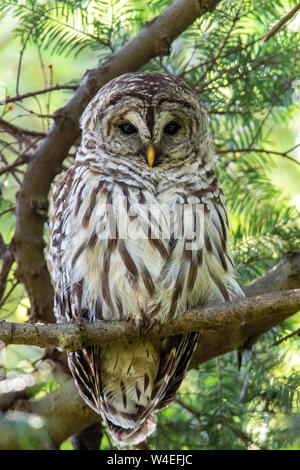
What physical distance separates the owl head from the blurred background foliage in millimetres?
322

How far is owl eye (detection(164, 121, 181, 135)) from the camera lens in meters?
3.08

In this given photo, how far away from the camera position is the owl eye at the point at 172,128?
10.1 ft

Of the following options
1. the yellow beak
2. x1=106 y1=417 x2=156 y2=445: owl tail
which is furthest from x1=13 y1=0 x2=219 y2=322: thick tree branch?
x1=106 y1=417 x2=156 y2=445: owl tail

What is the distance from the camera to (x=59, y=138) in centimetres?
326

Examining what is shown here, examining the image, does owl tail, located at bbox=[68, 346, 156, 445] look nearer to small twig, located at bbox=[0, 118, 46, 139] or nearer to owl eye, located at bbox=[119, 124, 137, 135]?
owl eye, located at bbox=[119, 124, 137, 135]

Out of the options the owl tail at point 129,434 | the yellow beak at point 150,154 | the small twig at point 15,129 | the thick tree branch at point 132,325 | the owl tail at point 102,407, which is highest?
the small twig at point 15,129

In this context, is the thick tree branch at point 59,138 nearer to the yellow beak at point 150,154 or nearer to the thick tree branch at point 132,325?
the yellow beak at point 150,154

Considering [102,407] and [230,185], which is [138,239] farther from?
[230,185]

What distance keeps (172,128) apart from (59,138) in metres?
0.51

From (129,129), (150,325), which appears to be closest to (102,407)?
(150,325)

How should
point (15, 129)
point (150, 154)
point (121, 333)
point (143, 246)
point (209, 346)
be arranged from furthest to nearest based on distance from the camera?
point (15, 129) < point (209, 346) < point (150, 154) < point (143, 246) < point (121, 333)

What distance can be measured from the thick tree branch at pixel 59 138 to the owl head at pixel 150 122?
5.7 inches

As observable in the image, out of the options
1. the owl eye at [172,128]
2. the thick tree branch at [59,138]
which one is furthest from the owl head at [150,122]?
the thick tree branch at [59,138]
